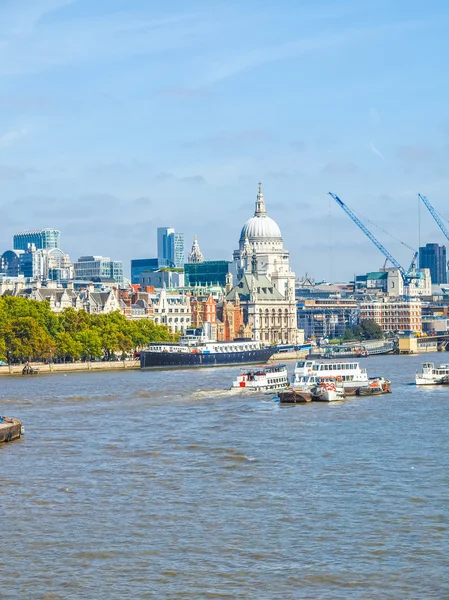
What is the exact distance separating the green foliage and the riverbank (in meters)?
1.54

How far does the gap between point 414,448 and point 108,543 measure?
68.3 feet

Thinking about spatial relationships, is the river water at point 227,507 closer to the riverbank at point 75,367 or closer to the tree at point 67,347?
the riverbank at point 75,367

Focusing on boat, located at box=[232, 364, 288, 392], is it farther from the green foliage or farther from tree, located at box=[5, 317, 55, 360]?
tree, located at box=[5, 317, 55, 360]

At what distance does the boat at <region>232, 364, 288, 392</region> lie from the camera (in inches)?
3511

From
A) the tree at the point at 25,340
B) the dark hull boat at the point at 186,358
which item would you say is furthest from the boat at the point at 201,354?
the tree at the point at 25,340

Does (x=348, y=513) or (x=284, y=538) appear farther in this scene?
(x=348, y=513)

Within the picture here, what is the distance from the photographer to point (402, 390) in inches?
3524

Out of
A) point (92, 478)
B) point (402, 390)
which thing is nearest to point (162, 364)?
point (402, 390)

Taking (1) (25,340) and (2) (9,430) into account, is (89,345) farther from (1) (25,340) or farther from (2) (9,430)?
(2) (9,430)

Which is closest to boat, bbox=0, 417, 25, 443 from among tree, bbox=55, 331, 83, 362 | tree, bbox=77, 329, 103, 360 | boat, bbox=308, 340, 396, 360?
tree, bbox=55, 331, 83, 362

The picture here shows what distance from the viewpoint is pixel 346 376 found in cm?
8619

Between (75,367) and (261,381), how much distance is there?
45.2 metres

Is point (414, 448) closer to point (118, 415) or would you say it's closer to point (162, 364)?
point (118, 415)

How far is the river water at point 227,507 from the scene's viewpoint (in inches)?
1206
